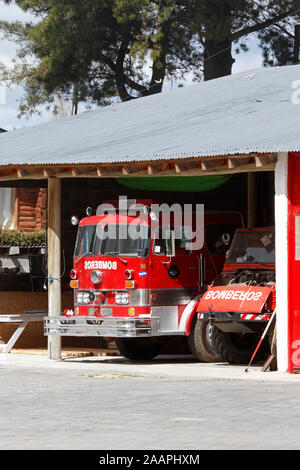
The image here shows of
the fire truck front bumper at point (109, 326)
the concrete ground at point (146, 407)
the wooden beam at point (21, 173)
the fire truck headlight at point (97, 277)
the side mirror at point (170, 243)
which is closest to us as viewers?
the concrete ground at point (146, 407)

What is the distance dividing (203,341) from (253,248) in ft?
5.79

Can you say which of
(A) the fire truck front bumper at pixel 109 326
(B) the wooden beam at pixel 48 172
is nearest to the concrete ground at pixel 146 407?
(A) the fire truck front bumper at pixel 109 326

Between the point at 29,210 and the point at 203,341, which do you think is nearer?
the point at 203,341

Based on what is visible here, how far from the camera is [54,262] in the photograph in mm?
19250

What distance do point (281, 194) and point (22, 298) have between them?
804 centimetres

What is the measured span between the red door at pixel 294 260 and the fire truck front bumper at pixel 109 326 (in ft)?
8.70

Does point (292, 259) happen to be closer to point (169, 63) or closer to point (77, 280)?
point (77, 280)

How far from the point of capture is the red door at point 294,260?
16.2m

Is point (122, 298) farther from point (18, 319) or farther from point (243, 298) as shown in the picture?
point (18, 319)

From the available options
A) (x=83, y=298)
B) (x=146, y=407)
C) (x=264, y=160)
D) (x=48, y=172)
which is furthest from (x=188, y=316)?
(x=146, y=407)

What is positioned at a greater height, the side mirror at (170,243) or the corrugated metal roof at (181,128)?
the corrugated metal roof at (181,128)

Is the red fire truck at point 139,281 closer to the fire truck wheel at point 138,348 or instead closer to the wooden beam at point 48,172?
the wooden beam at point 48,172

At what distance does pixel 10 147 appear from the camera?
70.7 ft

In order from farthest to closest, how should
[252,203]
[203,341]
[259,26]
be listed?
[259,26] → [252,203] → [203,341]
